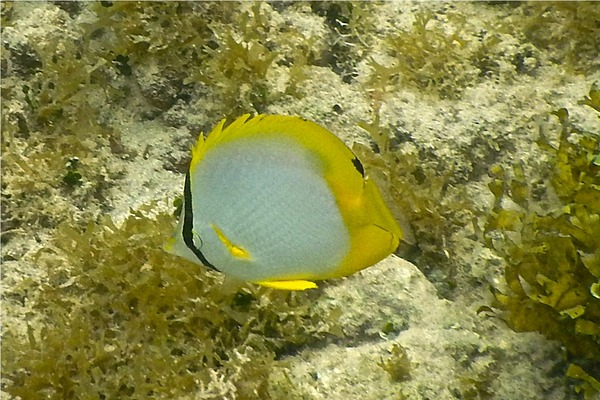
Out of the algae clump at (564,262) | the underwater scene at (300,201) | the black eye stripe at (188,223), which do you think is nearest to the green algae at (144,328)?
the underwater scene at (300,201)

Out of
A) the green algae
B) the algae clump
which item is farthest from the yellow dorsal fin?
the algae clump

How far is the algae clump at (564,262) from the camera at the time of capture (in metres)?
2.19

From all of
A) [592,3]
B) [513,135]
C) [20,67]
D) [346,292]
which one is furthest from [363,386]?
[20,67]

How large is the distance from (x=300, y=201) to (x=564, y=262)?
4.15 ft

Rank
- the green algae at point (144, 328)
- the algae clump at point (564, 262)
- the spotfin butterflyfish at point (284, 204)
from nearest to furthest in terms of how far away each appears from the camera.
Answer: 1. the spotfin butterflyfish at point (284, 204)
2. the algae clump at point (564, 262)
3. the green algae at point (144, 328)

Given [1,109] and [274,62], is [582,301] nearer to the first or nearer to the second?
[274,62]

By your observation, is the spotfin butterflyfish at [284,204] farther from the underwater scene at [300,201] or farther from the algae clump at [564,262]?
the algae clump at [564,262]

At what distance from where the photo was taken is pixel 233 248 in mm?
1507

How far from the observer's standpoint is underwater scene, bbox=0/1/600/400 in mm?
1504

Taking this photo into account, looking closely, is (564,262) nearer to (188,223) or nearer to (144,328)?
(188,223)

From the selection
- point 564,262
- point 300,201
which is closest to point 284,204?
point 300,201

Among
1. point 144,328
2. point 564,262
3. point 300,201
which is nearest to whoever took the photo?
point 300,201

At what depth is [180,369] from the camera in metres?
2.44

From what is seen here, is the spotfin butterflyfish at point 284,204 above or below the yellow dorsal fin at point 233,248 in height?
above
